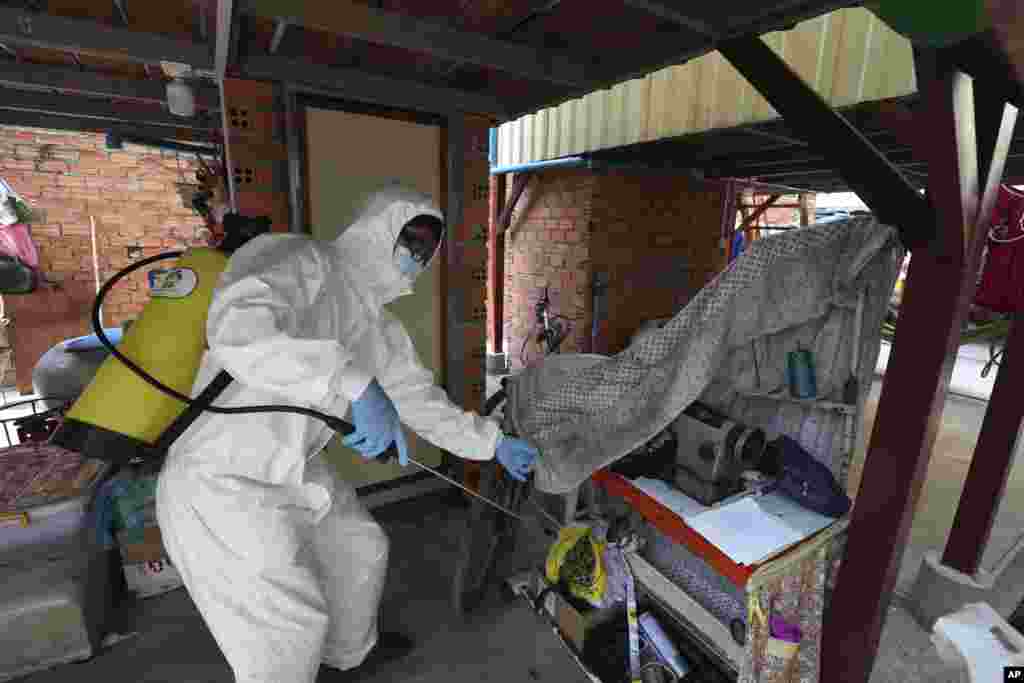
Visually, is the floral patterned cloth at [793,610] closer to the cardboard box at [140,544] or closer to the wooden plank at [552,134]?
the cardboard box at [140,544]

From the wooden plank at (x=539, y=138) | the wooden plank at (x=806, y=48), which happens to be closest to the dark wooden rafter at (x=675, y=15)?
the wooden plank at (x=806, y=48)

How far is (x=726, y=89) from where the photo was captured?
3.09 m

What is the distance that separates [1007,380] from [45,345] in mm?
7575

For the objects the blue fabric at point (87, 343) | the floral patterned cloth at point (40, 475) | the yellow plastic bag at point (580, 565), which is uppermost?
the blue fabric at point (87, 343)

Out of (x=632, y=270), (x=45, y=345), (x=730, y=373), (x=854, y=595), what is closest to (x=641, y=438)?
(x=730, y=373)

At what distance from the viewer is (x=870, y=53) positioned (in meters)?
2.55

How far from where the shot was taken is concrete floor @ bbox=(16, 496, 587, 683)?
1.84m

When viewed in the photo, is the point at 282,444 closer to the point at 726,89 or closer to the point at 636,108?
the point at 726,89

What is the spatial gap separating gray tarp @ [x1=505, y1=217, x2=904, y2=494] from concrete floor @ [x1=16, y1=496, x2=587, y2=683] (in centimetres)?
79

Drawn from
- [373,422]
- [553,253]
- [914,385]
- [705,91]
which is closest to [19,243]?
[553,253]

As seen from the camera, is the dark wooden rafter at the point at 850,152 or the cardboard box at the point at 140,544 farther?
the cardboard box at the point at 140,544

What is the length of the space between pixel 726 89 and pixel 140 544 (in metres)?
4.16

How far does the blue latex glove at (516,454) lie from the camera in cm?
171

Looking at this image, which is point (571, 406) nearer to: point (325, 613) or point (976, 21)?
point (325, 613)
